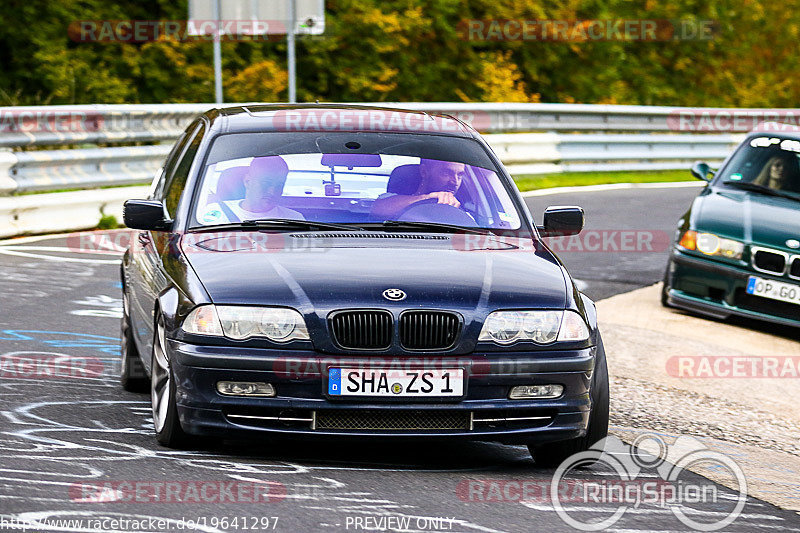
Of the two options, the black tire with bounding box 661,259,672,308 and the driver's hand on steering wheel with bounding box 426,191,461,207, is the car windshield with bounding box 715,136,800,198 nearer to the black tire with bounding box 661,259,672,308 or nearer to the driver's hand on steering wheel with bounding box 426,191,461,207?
the black tire with bounding box 661,259,672,308

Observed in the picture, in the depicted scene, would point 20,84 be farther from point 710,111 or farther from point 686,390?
point 686,390

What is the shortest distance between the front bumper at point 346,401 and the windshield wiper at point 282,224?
2.88 feet

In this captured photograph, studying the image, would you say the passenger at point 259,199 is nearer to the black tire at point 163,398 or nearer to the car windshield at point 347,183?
the car windshield at point 347,183

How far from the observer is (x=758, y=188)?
12.0 m

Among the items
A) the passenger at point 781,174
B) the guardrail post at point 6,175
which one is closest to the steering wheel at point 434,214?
the passenger at point 781,174

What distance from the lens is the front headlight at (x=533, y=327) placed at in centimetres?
589

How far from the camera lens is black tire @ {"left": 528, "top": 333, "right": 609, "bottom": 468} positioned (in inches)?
245

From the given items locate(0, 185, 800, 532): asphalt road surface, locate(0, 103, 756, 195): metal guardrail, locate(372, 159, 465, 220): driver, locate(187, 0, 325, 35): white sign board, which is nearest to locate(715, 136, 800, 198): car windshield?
locate(0, 103, 756, 195): metal guardrail

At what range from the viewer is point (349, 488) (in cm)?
554

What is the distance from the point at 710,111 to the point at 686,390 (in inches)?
702
